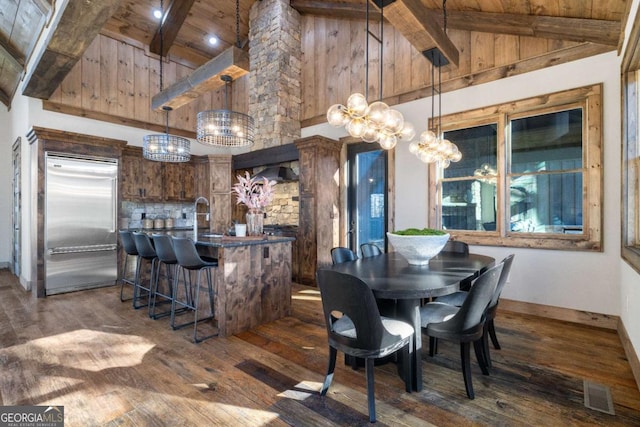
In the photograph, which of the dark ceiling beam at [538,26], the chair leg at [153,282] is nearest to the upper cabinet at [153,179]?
the chair leg at [153,282]

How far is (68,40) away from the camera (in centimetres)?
330

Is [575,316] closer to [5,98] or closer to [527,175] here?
[527,175]

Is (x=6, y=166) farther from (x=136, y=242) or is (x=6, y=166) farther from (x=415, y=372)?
(x=415, y=372)

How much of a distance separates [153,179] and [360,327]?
565 cm

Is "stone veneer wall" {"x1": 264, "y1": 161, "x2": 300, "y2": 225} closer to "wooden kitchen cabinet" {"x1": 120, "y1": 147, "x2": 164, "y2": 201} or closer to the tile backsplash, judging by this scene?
the tile backsplash

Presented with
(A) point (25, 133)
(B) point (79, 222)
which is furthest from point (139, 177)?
(A) point (25, 133)

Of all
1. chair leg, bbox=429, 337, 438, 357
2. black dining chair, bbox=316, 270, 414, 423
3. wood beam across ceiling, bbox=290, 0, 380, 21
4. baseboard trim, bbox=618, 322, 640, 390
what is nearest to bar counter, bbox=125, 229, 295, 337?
black dining chair, bbox=316, 270, 414, 423

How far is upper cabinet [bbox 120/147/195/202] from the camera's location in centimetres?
565

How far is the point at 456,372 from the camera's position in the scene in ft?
7.67

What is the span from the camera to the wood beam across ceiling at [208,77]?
3.32 meters

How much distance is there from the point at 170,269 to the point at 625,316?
4889 millimetres

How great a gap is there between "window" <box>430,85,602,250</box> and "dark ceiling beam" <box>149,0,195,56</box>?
16.4 ft

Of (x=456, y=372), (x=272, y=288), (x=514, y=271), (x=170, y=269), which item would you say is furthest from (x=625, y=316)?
(x=170, y=269)

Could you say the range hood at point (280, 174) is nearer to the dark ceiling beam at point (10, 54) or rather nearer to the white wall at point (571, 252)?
the white wall at point (571, 252)
